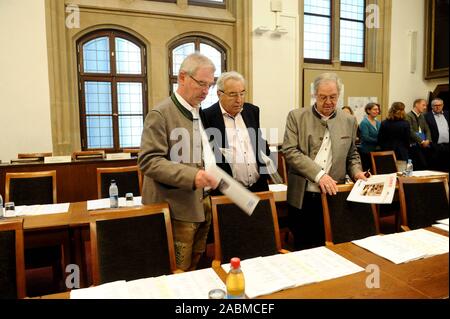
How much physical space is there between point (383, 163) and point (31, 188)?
3.87 metres

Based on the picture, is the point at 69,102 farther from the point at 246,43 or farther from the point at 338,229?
the point at 338,229

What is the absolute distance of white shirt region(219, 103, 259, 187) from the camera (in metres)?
2.31

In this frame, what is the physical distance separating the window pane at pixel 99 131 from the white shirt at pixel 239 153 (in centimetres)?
437

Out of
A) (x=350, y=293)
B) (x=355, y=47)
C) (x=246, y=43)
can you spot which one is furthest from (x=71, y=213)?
(x=355, y=47)

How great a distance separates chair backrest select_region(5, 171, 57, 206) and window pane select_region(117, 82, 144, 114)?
3593 millimetres

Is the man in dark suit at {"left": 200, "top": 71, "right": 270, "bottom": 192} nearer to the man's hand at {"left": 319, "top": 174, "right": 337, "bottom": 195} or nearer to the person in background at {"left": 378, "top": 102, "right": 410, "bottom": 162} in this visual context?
the man's hand at {"left": 319, "top": 174, "right": 337, "bottom": 195}

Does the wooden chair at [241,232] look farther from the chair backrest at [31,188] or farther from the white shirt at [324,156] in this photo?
the chair backrest at [31,188]

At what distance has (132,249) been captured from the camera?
5.32ft

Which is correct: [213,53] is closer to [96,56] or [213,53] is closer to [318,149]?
[96,56]

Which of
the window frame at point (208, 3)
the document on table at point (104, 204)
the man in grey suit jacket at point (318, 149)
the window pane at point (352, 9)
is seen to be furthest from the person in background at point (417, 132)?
the document on table at point (104, 204)

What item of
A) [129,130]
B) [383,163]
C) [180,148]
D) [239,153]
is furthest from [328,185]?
[129,130]

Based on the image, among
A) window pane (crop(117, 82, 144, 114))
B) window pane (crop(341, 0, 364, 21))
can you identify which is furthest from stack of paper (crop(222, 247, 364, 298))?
window pane (crop(341, 0, 364, 21))

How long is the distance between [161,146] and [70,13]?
16.8 feet

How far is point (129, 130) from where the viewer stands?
6.44m
